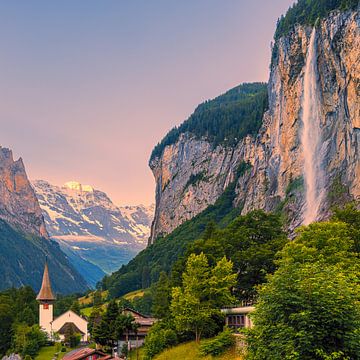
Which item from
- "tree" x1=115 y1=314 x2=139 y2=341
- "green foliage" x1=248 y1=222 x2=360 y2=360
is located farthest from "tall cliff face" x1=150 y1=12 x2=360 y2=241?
"green foliage" x1=248 y1=222 x2=360 y2=360

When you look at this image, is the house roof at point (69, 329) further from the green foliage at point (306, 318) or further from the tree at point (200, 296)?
the green foliage at point (306, 318)

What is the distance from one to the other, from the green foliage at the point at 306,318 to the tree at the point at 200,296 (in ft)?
78.2

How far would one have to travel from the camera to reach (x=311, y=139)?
14675cm

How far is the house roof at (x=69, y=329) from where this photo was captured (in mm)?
119688

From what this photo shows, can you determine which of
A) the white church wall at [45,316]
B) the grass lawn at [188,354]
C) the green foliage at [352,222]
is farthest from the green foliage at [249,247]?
the white church wall at [45,316]

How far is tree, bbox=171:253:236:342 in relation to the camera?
205 feet

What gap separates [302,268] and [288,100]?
420ft

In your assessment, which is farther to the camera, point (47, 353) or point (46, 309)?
point (46, 309)

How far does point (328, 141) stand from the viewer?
13725 cm

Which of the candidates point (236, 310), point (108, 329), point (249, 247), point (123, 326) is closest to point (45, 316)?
point (108, 329)

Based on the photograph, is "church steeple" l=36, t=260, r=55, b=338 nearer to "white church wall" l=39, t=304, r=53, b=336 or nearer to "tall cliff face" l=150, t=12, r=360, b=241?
"white church wall" l=39, t=304, r=53, b=336

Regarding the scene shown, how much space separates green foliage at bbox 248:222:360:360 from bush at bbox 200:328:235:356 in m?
18.1

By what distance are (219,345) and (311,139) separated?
3836 inches

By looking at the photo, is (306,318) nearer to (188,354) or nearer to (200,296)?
(188,354)
